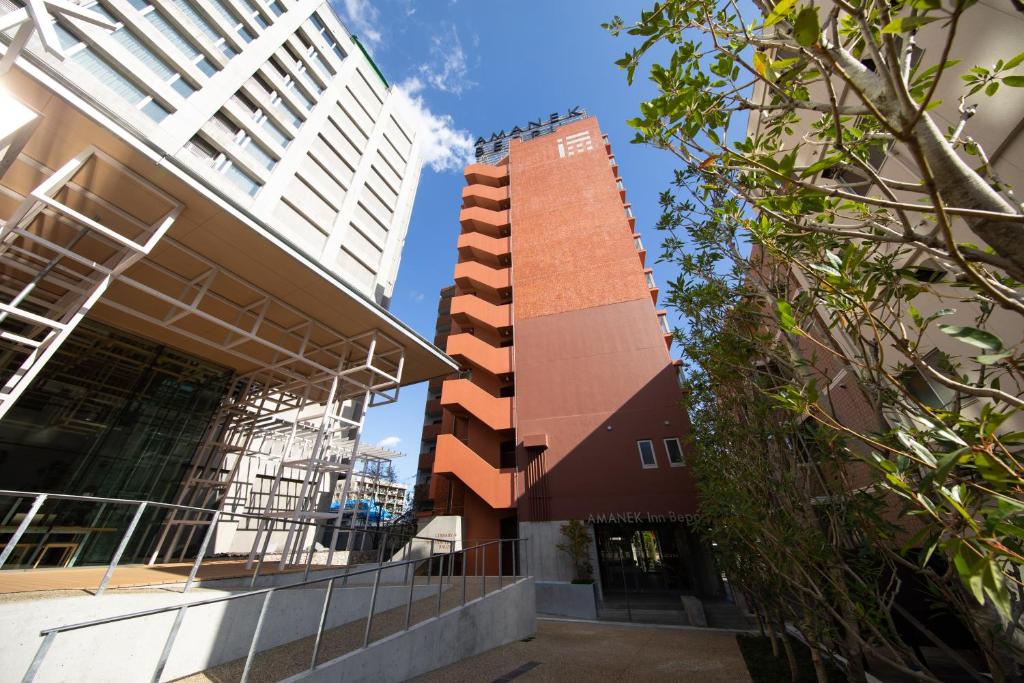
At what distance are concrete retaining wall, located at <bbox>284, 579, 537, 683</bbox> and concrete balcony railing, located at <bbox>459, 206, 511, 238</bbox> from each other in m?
19.2

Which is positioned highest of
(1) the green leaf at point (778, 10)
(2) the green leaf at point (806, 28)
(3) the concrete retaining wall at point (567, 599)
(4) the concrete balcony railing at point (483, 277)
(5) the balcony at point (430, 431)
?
(4) the concrete balcony railing at point (483, 277)

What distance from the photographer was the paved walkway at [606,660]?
574 centimetres

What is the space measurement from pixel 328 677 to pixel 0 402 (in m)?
5.24

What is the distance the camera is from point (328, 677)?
13.0 ft

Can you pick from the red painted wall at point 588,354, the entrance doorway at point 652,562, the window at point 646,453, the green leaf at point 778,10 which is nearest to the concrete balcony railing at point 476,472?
the red painted wall at point 588,354

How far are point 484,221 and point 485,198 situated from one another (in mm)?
2190

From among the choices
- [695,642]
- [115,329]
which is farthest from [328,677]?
[115,329]

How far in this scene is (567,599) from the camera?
39.9ft

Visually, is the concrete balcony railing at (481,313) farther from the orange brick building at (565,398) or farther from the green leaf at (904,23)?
the green leaf at (904,23)

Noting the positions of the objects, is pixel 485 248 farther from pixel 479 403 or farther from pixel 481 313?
pixel 479 403

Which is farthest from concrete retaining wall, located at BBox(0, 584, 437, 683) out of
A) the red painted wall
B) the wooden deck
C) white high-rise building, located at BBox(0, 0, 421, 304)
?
the red painted wall

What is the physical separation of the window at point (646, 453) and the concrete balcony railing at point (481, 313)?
8.45 metres

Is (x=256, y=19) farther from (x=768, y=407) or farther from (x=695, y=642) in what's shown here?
(x=695, y=642)

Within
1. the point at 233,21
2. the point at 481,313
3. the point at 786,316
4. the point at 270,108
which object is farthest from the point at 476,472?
the point at 233,21
